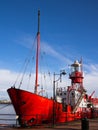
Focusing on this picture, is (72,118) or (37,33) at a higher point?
(37,33)

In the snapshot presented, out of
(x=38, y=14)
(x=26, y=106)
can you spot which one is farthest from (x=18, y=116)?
(x=38, y=14)

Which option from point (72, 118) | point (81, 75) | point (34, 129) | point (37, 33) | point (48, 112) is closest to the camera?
point (34, 129)

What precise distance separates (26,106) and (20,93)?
158 centimetres

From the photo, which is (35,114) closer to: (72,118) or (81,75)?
(72,118)

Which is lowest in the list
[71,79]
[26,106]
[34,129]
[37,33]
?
[34,129]

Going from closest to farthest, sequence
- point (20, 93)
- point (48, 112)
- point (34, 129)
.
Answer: point (34, 129) < point (20, 93) < point (48, 112)

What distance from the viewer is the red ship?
29594 millimetres

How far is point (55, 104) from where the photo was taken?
33.4 m

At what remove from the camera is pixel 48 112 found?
105 ft

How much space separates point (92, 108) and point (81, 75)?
6.51m

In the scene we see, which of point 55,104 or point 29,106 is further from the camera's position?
point 55,104

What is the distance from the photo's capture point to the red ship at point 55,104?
97.1 ft

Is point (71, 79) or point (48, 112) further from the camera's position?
point (71, 79)

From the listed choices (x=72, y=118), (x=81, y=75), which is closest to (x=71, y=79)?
(x=81, y=75)
